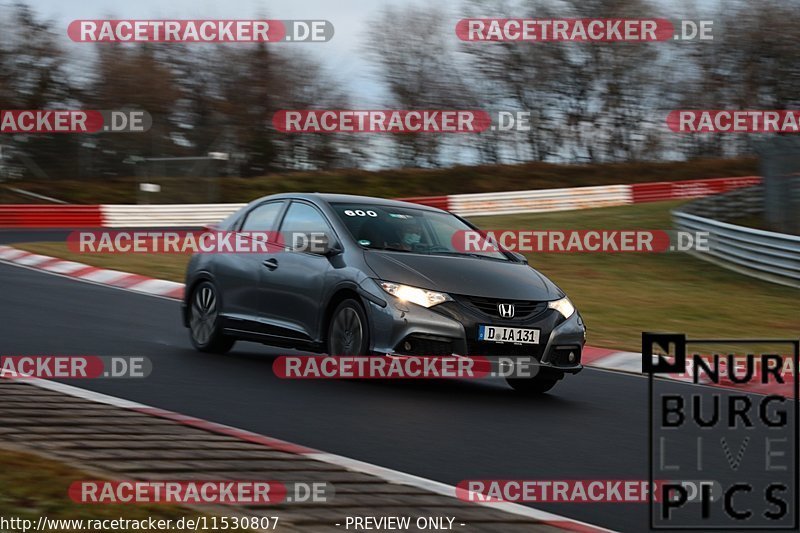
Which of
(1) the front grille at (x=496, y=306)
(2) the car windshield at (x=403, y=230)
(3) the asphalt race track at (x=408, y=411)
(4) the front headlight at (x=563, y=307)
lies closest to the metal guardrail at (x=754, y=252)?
(3) the asphalt race track at (x=408, y=411)

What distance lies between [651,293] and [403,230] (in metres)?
10.6

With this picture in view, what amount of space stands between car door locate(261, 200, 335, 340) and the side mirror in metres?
0.03

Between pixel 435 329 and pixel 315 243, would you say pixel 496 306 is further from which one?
pixel 315 243

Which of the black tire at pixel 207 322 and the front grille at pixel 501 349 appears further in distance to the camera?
the black tire at pixel 207 322

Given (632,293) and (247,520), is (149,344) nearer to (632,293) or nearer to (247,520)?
(247,520)

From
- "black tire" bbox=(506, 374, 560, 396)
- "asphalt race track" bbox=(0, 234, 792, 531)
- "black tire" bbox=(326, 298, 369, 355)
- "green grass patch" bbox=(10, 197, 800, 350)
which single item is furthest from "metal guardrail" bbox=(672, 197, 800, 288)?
"black tire" bbox=(326, 298, 369, 355)

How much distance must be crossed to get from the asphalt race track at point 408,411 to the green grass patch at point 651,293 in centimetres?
405

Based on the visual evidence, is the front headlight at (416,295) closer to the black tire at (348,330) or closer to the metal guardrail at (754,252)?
the black tire at (348,330)

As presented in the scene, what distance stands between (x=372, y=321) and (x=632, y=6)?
142ft

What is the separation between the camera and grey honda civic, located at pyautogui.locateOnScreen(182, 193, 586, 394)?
9.02 meters

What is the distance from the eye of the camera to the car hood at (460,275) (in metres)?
9.16

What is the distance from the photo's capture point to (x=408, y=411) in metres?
8.34

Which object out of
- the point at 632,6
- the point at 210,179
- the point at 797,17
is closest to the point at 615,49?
the point at 632,6

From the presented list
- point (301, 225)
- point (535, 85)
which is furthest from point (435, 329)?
point (535, 85)
